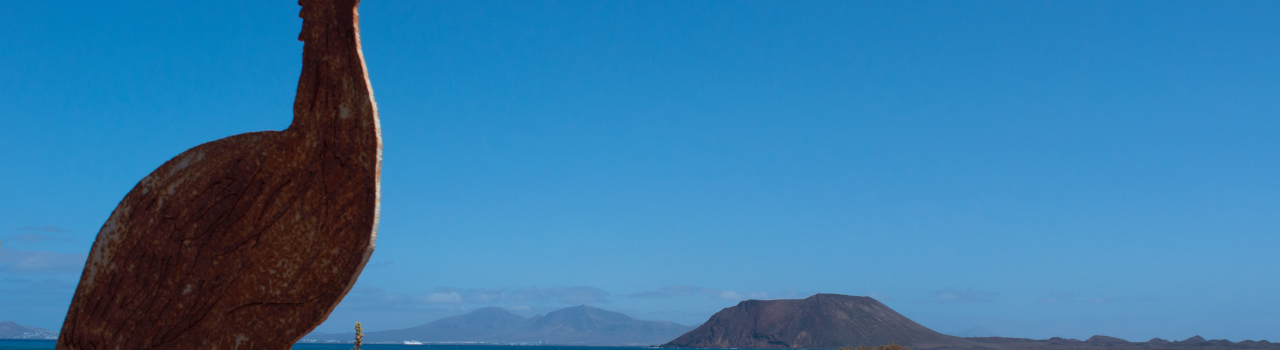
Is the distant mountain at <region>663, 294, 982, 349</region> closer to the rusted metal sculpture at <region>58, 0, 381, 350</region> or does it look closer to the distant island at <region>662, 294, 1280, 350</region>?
the distant island at <region>662, 294, 1280, 350</region>

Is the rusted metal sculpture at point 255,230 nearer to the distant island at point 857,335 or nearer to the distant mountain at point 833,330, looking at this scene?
the distant island at point 857,335

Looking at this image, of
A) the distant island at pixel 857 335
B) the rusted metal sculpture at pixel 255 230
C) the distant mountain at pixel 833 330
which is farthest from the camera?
the distant mountain at pixel 833 330

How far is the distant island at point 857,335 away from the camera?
552ft

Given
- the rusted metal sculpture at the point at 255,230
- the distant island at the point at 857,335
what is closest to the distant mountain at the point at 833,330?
the distant island at the point at 857,335

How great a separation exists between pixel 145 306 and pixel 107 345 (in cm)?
33

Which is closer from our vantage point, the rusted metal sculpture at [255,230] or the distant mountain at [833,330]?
the rusted metal sculpture at [255,230]

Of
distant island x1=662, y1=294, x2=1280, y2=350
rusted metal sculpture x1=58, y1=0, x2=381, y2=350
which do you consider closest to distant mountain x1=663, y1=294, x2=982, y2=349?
distant island x1=662, y1=294, x2=1280, y2=350

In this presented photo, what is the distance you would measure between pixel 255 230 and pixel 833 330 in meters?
187

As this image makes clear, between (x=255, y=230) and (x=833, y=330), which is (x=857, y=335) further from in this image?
(x=255, y=230)

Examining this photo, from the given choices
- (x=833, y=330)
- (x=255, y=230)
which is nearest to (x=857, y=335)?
(x=833, y=330)

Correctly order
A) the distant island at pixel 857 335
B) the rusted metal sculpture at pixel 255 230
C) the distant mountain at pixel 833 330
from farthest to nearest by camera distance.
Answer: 1. the distant mountain at pixel 833 330
2. the distant island at pixel 857 335
3. the rusted metal sculpture at pixel 255 230

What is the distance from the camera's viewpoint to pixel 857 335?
17825cm

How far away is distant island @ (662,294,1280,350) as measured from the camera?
552 ft

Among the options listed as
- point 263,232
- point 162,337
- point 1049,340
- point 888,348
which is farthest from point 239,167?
point 1049,340
